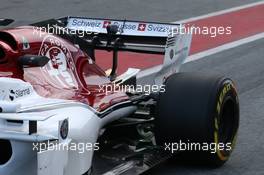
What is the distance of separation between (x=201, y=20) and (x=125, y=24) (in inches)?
341

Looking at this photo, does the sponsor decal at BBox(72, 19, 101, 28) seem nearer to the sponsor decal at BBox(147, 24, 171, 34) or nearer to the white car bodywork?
the sponsor decal at BBox(147, 24, 171, 34)

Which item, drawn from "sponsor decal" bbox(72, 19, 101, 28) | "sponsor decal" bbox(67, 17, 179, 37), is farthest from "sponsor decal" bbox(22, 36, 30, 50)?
"sponsor decal" bbox(72, 19, 101, 28)

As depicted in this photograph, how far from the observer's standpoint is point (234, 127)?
19.6 ft

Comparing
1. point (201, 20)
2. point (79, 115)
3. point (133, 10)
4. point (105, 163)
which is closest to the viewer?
point (79, 115)

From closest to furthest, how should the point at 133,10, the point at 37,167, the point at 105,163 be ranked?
the point at 37,167 → the point at 105,163 → the point at 133,10

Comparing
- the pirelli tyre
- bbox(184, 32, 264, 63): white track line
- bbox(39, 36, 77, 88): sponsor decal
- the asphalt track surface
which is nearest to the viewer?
bbox(39, 36, 77, 88): sponsor decal

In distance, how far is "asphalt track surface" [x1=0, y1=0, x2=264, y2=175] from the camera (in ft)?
19.7

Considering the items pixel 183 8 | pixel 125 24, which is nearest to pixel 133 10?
pixel 183 8

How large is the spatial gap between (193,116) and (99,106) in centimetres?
74

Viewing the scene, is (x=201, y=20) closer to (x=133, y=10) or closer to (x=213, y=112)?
(x=133, y=10)

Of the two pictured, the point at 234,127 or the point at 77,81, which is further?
the point at 234,127

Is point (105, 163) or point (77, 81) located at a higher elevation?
point (77, 81)
